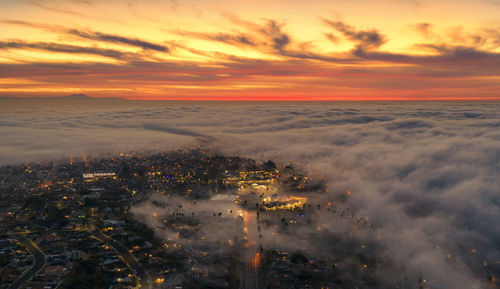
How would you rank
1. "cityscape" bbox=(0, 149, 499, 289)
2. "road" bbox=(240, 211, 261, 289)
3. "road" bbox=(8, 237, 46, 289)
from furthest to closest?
"cityscape" bbox=(0, 149, 499, 289) → "road" bbox=(240, 211, 261, 289) → "road" bbox=(8, 237, 46, 289)

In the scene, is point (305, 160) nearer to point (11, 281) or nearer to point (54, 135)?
point (11, 281)

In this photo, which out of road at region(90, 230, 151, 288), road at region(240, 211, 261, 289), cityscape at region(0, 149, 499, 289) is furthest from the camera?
cityscape at region(0, 149, 499, 289)

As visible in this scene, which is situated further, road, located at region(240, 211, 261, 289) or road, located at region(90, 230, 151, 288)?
road, located at region(90, 230, 151, 288)

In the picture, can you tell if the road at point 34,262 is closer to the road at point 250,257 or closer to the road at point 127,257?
the road at point 127,257

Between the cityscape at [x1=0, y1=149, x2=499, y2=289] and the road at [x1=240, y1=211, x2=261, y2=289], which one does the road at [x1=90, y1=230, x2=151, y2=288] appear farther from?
the road at [x1=240, y1=211, x2=261, y2=289]

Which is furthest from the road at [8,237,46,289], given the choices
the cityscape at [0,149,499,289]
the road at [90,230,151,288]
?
the road at [90,230,151,288]

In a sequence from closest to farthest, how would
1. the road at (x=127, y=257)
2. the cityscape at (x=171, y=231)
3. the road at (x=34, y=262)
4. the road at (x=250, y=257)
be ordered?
the road at (x=34, y=262) < the road at (x=250, y=257) < the road at (x=127, y=257) < the cityscape at (x=171, y=231)

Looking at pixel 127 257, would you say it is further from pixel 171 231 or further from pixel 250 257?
pixel 250 257

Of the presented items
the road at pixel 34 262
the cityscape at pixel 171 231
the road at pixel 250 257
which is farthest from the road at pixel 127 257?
the road at pixel 250 257
